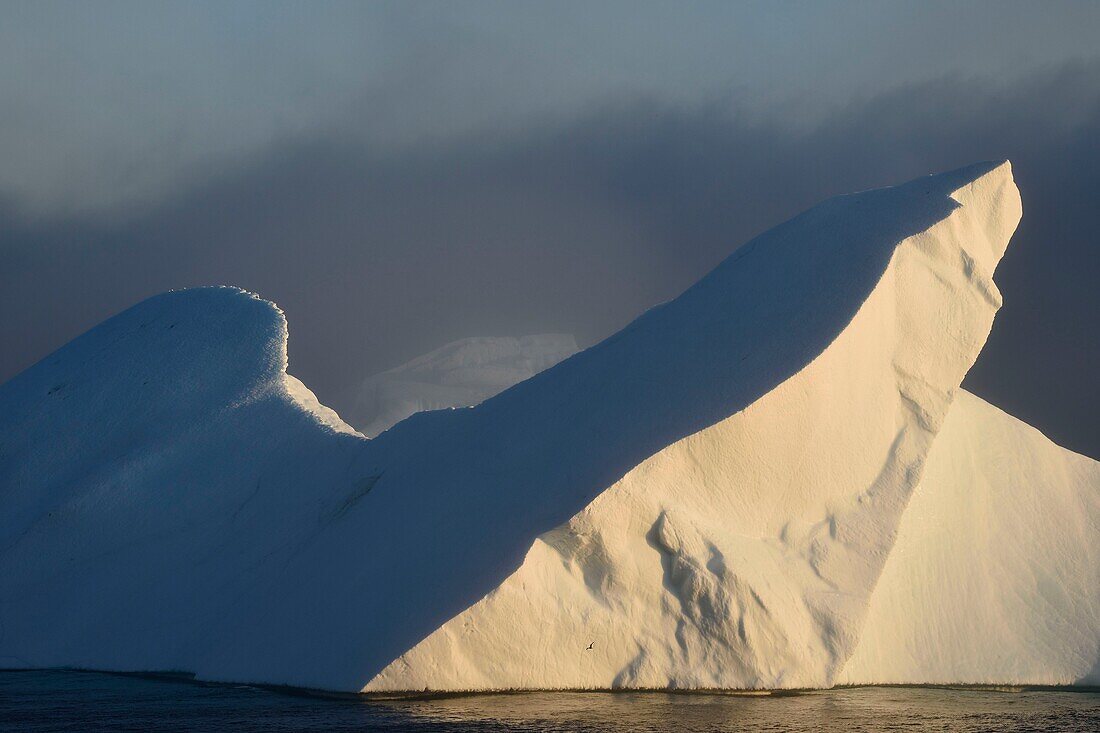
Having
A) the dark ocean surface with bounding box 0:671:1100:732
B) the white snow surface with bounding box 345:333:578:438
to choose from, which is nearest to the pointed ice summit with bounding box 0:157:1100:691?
the dark ocean surface with bounding box 0:671:1100:732

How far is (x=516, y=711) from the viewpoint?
10484 millimetres

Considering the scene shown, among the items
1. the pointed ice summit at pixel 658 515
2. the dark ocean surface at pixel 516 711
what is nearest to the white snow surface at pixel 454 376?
the pointed ice summit at pixel 658 515

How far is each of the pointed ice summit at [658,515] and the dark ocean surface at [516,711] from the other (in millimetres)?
350

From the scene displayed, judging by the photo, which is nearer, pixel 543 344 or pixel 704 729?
pixel 704 729

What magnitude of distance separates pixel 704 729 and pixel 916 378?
5.96m

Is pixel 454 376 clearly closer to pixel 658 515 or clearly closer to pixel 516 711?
pixel 658 515

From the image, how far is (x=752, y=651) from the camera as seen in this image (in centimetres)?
1211

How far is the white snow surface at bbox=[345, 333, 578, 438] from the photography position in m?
45.9

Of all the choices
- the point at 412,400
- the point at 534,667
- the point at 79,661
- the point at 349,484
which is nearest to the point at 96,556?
the point at 79,661

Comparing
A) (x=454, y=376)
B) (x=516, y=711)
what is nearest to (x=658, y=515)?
(x=516, y=711)

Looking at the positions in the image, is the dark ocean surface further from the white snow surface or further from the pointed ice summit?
the white snow surface

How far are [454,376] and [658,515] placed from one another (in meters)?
35.1

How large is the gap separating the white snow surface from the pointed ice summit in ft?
91.1

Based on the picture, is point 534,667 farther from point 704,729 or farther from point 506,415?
point 506,415
